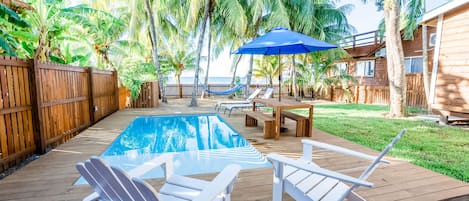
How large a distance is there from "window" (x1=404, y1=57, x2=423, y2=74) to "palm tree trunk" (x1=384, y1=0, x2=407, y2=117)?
21.1ft

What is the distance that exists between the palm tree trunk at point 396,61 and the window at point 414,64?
642 cm

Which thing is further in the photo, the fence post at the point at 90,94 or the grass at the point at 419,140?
the fence post at the point at 90,94

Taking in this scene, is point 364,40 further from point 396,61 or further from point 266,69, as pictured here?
point 396,61

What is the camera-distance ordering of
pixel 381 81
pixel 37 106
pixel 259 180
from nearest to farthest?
pixel 259 180 < pixel 37 106 < pixel 381 81

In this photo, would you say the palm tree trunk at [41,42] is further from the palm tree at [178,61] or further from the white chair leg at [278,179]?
the palm tree at [178,61]

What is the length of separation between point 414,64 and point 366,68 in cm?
273

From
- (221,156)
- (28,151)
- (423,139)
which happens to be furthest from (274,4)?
(28,151)

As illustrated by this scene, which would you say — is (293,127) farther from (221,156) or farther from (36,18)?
(36,18)

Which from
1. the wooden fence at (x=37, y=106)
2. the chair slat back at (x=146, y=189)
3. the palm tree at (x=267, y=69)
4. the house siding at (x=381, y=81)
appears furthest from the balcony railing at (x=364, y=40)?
the chair slat back at (x=146, y=189)

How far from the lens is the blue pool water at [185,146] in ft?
11.0

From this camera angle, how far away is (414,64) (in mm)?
12430

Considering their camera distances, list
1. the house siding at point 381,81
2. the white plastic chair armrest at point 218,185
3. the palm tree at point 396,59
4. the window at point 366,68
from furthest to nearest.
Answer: the window at point 366,68
the house siding at point 381,81
the palm tree at point 396,59
the white plastic chair armrest at point 218,185

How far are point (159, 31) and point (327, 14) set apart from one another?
32.3 ft

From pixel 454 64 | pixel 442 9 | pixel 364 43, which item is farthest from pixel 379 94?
pixel 442 9
